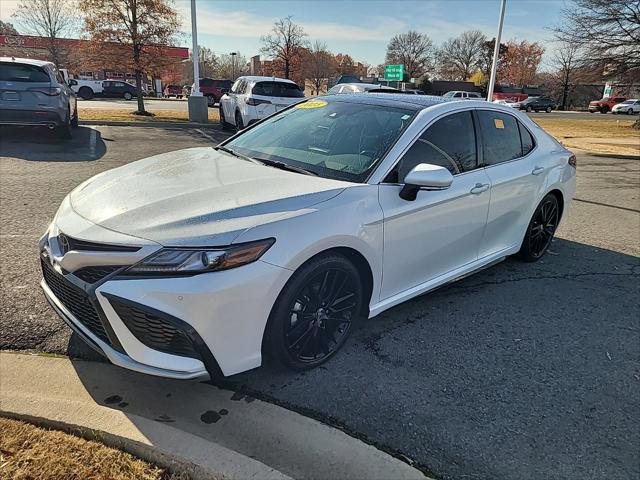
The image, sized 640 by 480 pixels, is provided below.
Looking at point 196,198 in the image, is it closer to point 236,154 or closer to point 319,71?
point 236,154

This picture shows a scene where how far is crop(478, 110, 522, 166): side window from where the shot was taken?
402cm

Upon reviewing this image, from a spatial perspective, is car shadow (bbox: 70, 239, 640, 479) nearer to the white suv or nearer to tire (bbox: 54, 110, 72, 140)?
tire (bbox: 54, 110, 72, 140)

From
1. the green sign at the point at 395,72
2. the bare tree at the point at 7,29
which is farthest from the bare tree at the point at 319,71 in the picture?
the bare tree at the point at 7,29

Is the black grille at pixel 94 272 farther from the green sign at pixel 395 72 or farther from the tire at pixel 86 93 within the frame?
the green sign at pixel 395 72

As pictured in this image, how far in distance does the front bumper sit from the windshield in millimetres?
1062

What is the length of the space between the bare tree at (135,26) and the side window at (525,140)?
673 inches

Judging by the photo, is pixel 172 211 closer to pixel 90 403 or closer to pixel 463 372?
pixel 90 403

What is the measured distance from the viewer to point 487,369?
3.10 m

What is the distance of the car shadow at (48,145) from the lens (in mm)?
9195

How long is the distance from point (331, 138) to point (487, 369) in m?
1.90

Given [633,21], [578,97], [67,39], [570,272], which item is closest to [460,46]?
[578,97]

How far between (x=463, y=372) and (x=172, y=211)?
2.00m

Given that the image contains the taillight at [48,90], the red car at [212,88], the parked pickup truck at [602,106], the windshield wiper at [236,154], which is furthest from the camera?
the parked pickup truck at [602,106]

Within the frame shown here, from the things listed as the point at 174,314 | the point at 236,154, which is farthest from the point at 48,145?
the point at 174,314
